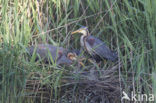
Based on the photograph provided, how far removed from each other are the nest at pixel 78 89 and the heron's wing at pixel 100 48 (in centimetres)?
43

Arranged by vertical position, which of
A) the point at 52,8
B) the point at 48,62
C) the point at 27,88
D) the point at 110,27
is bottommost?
the point at 27,88

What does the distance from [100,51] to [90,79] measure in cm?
62

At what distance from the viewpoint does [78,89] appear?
3.75m

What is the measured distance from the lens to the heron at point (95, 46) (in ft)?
13.7

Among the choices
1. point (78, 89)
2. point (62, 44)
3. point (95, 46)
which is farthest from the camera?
point (95, 46)

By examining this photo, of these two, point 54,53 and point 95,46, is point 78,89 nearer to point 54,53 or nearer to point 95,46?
point 54,53

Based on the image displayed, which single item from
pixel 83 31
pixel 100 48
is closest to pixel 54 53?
pixel 83 31

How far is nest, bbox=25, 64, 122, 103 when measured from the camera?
3684 millimetres

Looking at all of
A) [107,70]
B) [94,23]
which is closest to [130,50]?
[107,70]

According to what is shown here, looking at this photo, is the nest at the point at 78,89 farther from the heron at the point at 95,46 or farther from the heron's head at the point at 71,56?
the heron at the point at 95,46

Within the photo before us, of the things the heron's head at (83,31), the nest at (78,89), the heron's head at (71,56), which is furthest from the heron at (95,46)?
the nest at (78,89)

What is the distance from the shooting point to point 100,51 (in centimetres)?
428

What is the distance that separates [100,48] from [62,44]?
19.1 inches

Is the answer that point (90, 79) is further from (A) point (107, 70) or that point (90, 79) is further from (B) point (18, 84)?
(B) point (18, 84)
